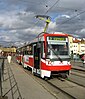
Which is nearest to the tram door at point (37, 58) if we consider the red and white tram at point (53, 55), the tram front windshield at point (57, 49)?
the red and white tram at point (53, 55)

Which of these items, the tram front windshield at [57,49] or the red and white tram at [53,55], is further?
the tram front windshield at [57,49]

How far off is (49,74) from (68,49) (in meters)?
2.27

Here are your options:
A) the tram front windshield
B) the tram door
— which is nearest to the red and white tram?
the tram front windshield

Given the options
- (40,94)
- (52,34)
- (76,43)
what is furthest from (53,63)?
(76,43)

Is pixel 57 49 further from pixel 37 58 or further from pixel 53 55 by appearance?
pixel 37 58

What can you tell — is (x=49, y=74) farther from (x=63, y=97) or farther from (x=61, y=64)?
(x=63, y=97)

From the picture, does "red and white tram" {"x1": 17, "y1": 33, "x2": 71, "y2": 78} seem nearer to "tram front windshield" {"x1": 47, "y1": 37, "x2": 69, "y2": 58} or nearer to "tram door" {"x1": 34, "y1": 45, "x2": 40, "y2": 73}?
"tram front windshield" {"x1": 47, "y1": 37, "x2": 69, "y2": 58}

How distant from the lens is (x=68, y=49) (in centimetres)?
1836

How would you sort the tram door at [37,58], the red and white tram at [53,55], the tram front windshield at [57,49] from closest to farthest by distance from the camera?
the red and white tram at [53,55] < the tram front windshield at [57,49] < the tram door at [37,58]

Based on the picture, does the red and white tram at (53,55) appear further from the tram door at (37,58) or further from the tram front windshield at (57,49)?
the tram door at (37,58)

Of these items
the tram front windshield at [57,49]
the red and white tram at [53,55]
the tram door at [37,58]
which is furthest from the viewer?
the tram door at [37,58]

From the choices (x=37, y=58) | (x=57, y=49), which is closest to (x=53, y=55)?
(x=57, y=49)

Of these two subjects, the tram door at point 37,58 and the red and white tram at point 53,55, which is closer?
the red and white tram at point 53,55

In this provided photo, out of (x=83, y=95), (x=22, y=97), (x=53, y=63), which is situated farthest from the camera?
(x=53, y=63)
